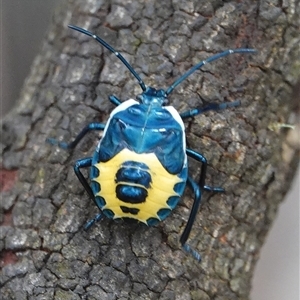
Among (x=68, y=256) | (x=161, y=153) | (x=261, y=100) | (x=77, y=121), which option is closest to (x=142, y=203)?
(x=161, y=153)

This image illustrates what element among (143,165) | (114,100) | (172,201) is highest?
(114,100)

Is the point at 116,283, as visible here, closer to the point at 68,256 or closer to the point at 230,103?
the point at 68,256

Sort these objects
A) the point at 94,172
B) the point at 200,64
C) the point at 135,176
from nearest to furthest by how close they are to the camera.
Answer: the point at 135,176, the point at 94,172, the point at 200,64

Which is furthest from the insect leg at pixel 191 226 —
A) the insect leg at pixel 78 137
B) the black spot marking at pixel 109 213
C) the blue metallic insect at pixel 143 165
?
the insect leg at pixel 78 137

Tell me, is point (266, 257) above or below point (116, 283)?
below

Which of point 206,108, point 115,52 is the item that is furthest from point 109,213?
point 115,52

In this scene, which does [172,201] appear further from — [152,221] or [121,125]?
[121,125]

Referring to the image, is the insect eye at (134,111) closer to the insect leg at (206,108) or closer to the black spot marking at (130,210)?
the insect leg at (206,108)
